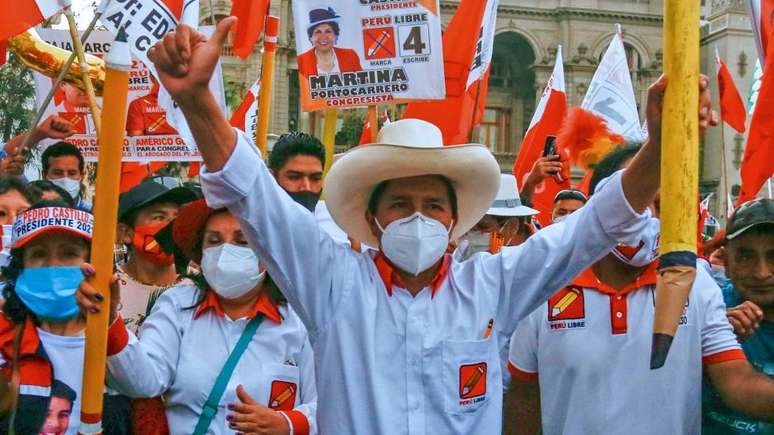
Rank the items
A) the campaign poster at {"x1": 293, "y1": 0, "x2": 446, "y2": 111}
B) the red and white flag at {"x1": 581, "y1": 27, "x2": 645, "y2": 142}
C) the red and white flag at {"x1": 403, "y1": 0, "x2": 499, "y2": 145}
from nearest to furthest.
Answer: the campaign poster at {"x1": 293, "y1": 0, "x2": 446, "y2": 111} → the red and white flag at {"x1": 403, "y1": 0, "x2": 499, "y2": 145} → the red and white flag at {"x1": 581, "y1": 27, "x2": 645, "y2": 142}

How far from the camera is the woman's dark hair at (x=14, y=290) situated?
3268 millimetres

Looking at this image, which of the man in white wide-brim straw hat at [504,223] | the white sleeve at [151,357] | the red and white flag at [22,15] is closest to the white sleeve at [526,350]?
the white sleeve at [151,357]

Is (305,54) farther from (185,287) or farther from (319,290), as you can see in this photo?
(319,290)

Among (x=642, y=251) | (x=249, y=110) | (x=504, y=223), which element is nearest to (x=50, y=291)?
(x=642, y=251)

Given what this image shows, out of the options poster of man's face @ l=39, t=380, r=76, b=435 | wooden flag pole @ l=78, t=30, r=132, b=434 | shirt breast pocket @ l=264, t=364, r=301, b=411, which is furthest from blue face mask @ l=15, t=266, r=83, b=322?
shirt breast pocket @ l=264, t=364, r=301, b=411

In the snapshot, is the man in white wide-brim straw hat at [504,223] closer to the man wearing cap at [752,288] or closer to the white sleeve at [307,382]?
the man wearing cap at [752,288]

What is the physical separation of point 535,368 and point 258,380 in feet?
3.73

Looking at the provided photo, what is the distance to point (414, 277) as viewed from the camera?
2.90 meters

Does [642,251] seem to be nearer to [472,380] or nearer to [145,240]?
[472,380]

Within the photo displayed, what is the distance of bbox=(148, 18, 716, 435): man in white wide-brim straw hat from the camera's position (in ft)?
8.85

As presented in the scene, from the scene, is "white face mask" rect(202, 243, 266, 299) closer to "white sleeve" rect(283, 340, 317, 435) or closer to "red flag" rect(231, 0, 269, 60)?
"white sleeve" rect(283, 340, 317, 435)

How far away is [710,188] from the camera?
4478cm

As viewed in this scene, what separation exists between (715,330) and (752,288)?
26cm

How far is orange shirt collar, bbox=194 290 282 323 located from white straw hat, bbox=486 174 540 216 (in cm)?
297
